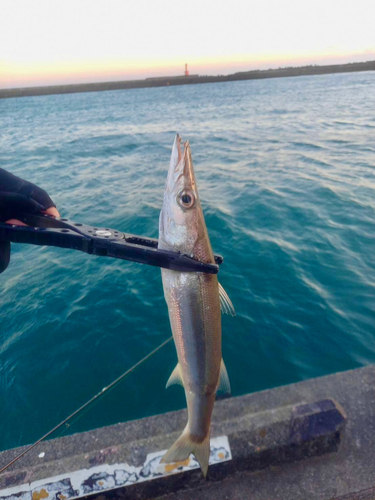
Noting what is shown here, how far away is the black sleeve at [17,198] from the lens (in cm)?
240

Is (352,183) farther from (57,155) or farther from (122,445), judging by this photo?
(57,155)

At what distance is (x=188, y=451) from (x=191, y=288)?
1.28m

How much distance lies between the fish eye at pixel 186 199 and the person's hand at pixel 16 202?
1.18 m

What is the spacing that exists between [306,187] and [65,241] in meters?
10.9

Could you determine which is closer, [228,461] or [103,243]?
[103,243]

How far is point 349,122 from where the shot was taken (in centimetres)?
2234

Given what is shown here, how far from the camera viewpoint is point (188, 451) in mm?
2375

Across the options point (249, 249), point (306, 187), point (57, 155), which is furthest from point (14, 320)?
point (57, 155)

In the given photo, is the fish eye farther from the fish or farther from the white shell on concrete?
the white shell on concrete

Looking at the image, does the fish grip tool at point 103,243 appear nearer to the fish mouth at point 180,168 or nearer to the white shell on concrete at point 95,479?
the fish mouth at point 180,168

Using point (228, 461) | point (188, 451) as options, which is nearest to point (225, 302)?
point (188, 451)

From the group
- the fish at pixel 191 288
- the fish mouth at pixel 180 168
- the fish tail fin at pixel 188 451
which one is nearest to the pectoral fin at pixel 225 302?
the fish at pixel 191 288

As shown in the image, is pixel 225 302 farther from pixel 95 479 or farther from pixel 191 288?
pixel 95 479

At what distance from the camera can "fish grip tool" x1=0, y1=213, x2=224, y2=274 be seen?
2.10 m
